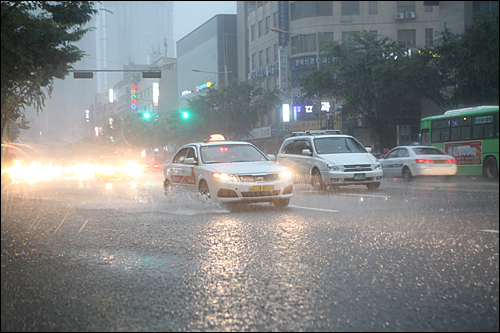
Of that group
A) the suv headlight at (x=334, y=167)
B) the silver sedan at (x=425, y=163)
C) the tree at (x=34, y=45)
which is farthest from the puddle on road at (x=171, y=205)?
the silver sedan at (x=425, y=163)

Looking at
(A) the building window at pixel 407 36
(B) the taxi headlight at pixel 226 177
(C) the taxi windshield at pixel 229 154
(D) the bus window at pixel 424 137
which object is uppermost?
(A) the building window at pixel 407 36

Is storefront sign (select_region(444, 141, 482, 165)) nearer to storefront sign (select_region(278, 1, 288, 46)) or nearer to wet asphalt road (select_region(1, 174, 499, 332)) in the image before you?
wet asphalt road (select_region(1, 174, 499, 332))

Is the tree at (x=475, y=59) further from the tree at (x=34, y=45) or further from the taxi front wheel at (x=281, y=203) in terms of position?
the tree at (x=34, y=45)

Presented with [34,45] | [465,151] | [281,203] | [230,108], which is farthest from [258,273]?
[230,108]

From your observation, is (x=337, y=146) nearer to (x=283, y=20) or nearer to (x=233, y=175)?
(x=233, y=175)

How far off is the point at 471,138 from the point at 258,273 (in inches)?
681

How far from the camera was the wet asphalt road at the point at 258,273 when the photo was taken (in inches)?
147

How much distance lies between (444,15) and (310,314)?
34365 millimetres

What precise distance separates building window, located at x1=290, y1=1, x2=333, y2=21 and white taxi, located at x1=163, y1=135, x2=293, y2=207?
44.1 meters

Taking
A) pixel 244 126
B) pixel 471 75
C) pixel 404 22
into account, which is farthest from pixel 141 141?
pixel 471 75

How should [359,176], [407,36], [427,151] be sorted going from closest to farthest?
1. [359,176]
2. [427,151]
3. [407,36]

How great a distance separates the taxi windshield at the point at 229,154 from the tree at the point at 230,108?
34.4m

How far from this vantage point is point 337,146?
16.4m

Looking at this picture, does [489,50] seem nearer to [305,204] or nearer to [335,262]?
[305,204]
